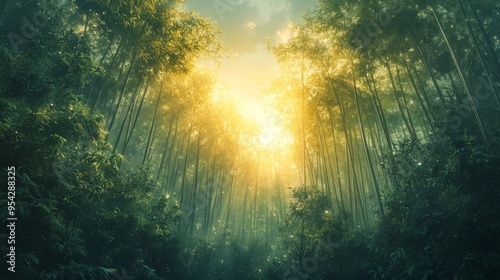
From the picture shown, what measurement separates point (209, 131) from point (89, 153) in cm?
1028

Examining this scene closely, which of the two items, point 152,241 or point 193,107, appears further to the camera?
point 193,107

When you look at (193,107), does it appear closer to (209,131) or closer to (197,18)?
(209,131)

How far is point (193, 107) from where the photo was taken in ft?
43.6

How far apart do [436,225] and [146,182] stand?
22.3 ft

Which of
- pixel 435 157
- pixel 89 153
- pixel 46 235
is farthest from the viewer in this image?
pixel 435 157

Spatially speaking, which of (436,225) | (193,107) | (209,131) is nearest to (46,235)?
(436,225)

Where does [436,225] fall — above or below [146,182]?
below

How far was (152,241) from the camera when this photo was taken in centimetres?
688

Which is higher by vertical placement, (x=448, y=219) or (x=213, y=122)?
(x=213, y=122)

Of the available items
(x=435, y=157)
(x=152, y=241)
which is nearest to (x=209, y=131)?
(x=152, y=241)

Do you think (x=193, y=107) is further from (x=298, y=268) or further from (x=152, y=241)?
(x=298, y=268)

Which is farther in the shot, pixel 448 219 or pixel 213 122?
pixel 213 122

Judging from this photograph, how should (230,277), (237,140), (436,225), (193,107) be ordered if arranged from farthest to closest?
1. (237,140)
2. (193,107)
3. (230,277)
4. (436,225)

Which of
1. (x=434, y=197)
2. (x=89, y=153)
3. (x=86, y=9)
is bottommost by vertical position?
(x=434, y=197)
